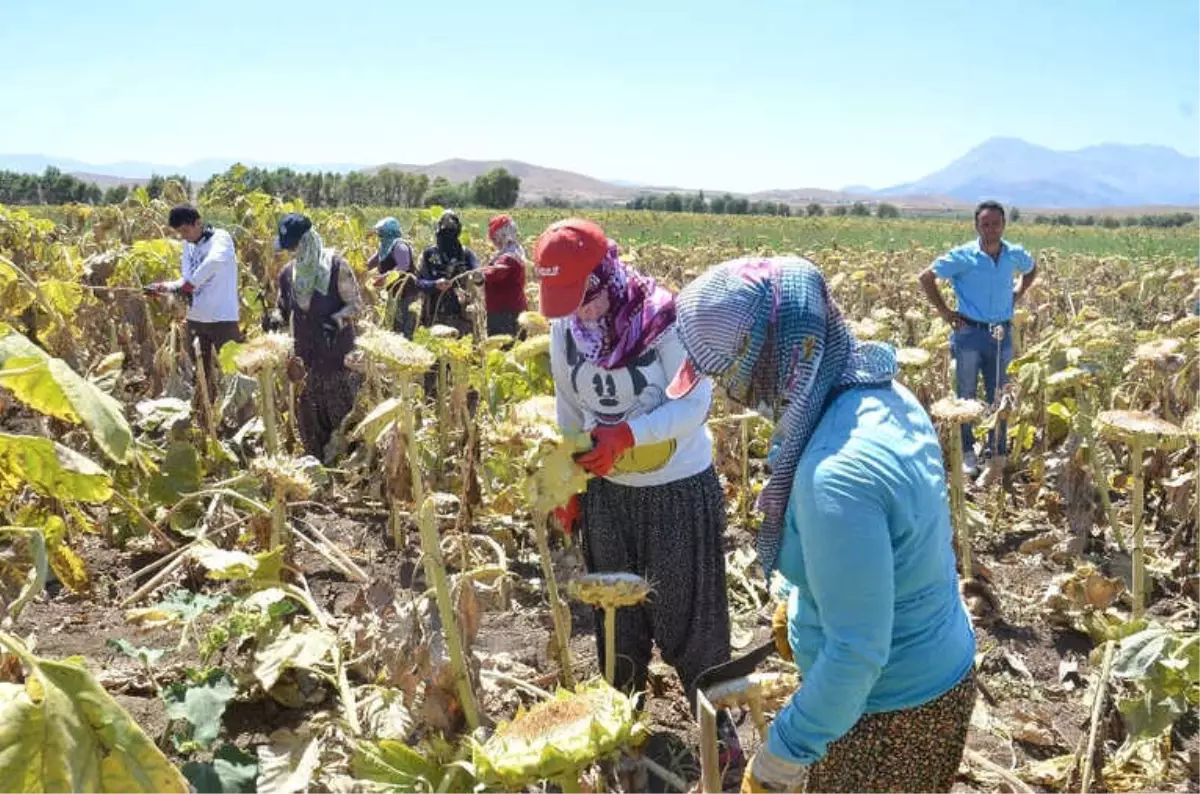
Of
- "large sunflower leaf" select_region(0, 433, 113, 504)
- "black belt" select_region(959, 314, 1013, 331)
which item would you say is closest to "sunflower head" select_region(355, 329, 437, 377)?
"large sunflower leaf" select_region(0, 433, 113, 504)

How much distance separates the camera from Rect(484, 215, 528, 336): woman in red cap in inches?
235

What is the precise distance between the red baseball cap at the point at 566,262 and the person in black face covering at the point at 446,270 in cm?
365

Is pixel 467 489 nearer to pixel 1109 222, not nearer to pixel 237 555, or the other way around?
pixel 237 555

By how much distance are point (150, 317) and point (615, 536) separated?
4796 mm

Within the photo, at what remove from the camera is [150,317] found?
20.9 feet

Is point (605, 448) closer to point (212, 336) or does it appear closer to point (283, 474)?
point (283, 474)

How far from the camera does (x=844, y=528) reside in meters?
1.35

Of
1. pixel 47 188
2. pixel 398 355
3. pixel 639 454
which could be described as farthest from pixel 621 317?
pixel 47 188

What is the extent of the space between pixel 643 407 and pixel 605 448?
0.28 meters

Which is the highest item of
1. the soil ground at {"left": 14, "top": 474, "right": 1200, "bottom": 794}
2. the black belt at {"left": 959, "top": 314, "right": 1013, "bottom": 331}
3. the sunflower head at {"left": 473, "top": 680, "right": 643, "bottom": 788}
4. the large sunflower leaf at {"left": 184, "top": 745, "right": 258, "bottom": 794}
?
the black belt at {"left": 959, "top": 314, "right": 1013, "bottom": 331}

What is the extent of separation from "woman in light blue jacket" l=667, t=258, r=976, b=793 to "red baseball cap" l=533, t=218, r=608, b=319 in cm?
75

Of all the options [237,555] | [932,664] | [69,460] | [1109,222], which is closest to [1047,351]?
[932,664]

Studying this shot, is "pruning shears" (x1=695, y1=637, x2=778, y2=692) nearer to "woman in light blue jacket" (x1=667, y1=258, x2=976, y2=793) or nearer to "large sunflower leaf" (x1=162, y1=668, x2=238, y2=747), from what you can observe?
"woman in light blue jacket" (x1=667, y1=258, x2=976, y2=793)

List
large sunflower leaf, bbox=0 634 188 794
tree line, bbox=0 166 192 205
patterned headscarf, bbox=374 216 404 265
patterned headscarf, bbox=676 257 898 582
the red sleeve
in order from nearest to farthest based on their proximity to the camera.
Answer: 1. large sunflower leaf, bbox=0 634 188 794
2. patterned headscarf, bbox=676 257 898 582
3. the red sleeve
4. patterned headscarf, bbox=374 216 404 265
5. tree line, bbox=0 166 192 205
